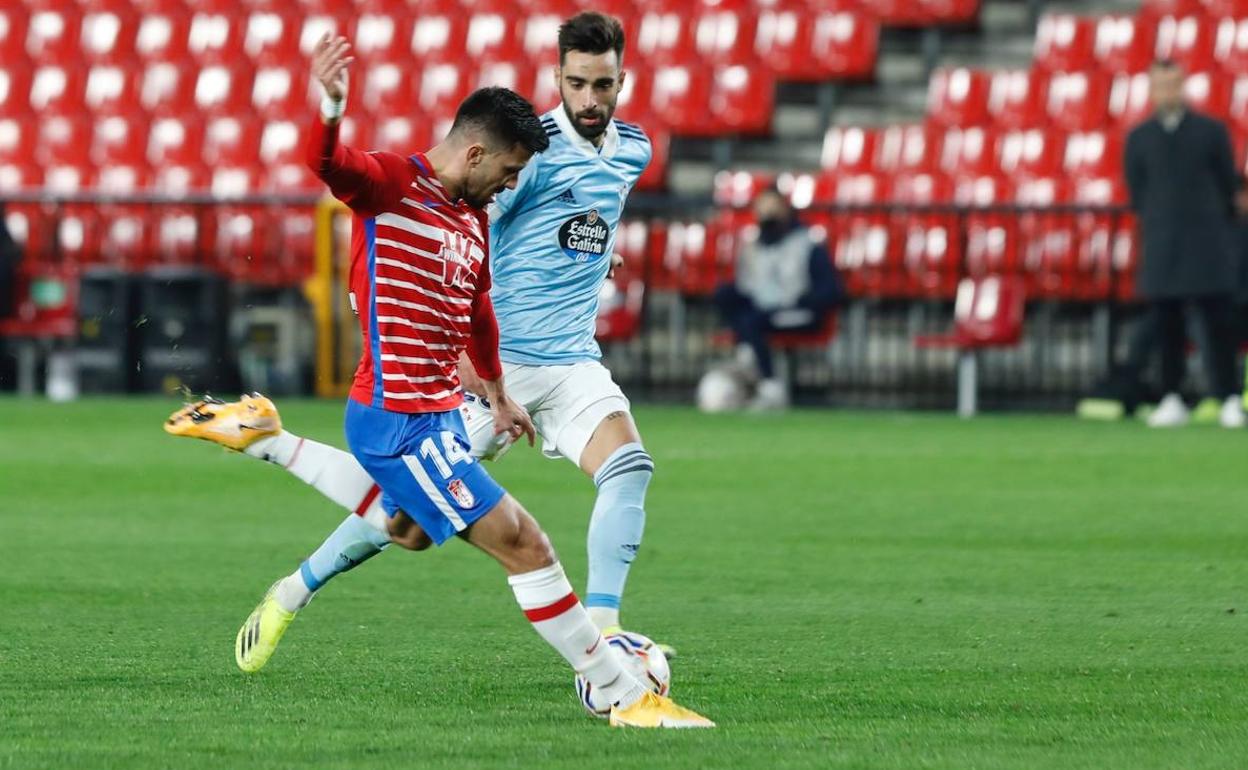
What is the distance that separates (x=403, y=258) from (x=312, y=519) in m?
5.24

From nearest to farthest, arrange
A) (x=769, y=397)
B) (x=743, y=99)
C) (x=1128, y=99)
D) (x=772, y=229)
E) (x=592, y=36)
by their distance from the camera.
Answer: (x=592, y=36)
(x=772, y=229)
(x=769, y=397)
(x=1128, y=99)
(x=743, y=99)

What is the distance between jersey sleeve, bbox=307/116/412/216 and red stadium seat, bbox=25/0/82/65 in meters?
19.4

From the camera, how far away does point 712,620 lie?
7961 mm

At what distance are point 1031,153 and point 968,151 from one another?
1.85 feet

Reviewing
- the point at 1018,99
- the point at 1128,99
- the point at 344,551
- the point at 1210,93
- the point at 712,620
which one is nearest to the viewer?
the point at 344,551

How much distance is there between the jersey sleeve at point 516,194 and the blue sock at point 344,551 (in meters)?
1.13

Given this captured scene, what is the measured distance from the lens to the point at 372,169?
5.82 meters

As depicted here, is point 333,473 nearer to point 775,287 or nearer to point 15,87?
point 775,287

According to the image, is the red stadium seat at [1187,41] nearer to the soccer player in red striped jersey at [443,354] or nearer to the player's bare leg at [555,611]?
the soccer player in red striped jersey at [443,354]

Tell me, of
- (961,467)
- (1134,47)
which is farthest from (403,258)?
(1134,47)

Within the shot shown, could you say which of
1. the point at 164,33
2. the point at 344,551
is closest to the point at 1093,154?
the point at 164,33

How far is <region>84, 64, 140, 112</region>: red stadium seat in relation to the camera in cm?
2405

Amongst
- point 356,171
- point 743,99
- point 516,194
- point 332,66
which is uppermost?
point 332,66

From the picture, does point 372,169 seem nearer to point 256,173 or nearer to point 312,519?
point 312,519
